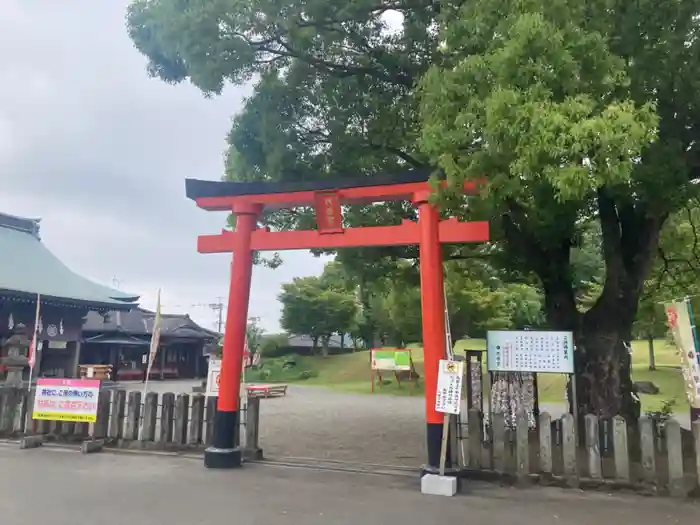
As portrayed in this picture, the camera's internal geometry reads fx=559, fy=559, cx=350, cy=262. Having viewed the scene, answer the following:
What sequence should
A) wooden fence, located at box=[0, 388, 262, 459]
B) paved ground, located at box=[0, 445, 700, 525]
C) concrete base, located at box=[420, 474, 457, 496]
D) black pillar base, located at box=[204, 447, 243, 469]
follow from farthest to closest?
wooden fence, located at box=[0, 388, 262, 459], black pillar base, located at box=[204, 447, 243, 469], concrete base, located at box=[420, 474, 457, 496], paved ground, located at box=[0, 445, 700, 525]

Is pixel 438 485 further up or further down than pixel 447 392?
further down

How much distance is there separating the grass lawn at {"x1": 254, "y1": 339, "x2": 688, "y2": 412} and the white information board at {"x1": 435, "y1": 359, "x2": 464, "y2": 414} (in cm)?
1333

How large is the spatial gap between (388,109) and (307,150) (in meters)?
1.72

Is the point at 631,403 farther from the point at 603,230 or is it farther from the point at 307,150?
the point at 307,150

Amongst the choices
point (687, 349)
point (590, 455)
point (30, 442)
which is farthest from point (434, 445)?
point (30, 442)

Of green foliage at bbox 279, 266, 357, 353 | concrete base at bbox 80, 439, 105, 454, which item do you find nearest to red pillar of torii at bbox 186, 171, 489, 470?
concrete base at bbox 80, 439, 105, 454

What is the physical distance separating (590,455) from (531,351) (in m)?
1.60

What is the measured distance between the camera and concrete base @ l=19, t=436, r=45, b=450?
31.9 ft

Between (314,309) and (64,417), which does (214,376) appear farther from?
(314,309)

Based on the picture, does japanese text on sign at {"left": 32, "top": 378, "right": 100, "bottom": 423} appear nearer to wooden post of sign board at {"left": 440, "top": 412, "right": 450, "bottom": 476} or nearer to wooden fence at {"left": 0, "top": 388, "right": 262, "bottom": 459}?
wooden fence at {"left": 0, "top": 388, "right": 262, "bottom": 459}

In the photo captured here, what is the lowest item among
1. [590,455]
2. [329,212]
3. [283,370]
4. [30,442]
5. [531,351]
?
[30,442]

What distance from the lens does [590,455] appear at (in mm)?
7152

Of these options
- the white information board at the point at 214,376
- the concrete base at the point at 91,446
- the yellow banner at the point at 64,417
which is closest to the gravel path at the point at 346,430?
the white information board at the point at 214,376

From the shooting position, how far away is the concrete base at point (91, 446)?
932 centimetres
